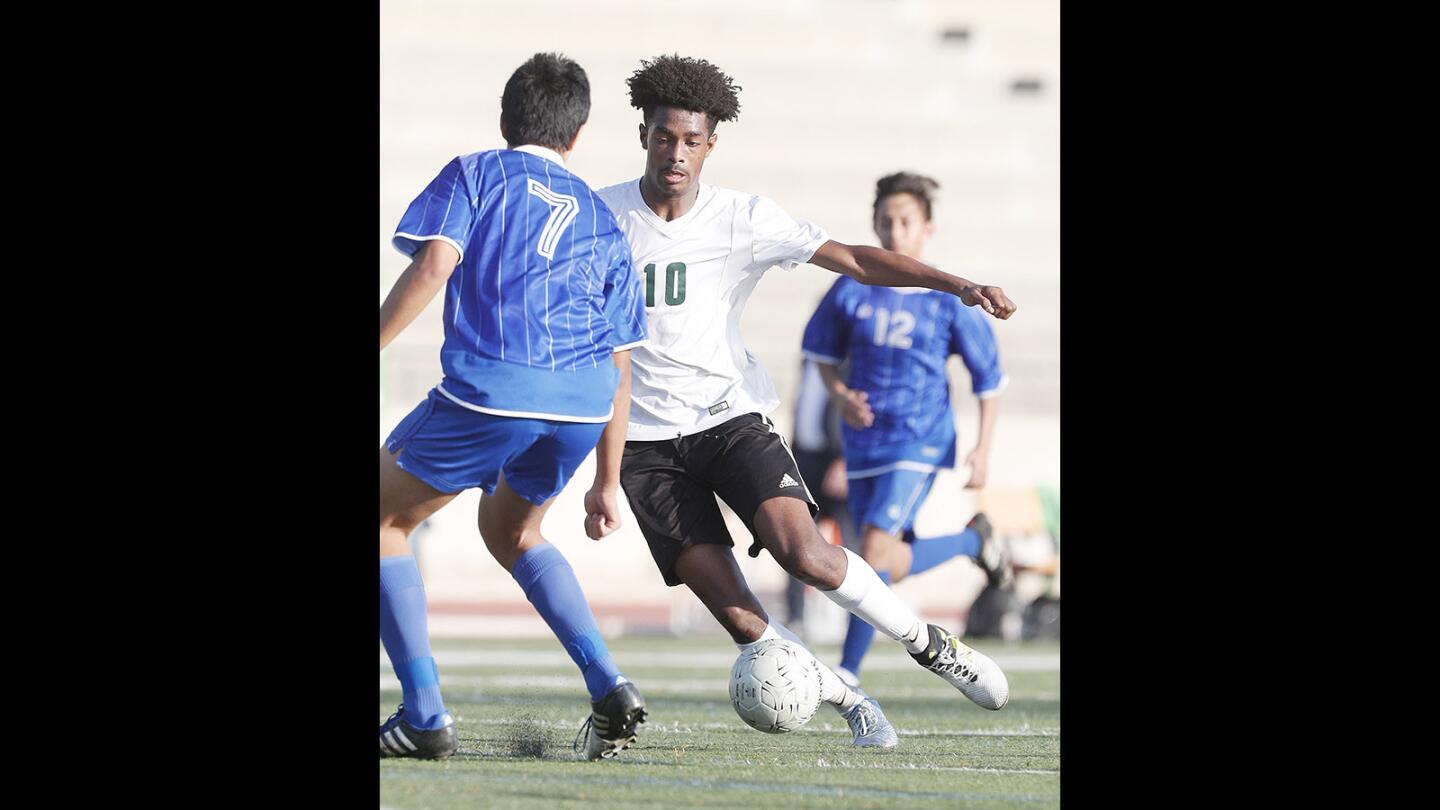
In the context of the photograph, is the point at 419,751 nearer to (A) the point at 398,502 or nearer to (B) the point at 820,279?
(A) the point at 398,502

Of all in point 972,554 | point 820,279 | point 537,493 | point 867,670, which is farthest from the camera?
point 820,279

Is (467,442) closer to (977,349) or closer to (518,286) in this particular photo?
(518,286)

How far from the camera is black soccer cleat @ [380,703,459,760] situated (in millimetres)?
4594

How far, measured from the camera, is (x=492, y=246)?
173 inches

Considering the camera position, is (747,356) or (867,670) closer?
(747,356)

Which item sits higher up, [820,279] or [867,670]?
[820,279]

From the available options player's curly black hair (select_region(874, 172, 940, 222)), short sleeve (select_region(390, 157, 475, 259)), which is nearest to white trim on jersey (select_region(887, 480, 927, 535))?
player's curly black hair (select_region(874, 172, 940, 222))

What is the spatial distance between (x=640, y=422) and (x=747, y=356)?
435 millimetres

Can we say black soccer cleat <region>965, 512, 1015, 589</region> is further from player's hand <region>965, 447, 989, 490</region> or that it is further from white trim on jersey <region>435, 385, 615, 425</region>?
white trim on jersey <region>435, 385, 615, 425</region>

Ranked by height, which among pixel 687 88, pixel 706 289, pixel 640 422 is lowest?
pixel 640 422

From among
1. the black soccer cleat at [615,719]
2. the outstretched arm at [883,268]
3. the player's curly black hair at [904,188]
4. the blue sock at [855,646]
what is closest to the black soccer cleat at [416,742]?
the black soccer cleat at [615,719]

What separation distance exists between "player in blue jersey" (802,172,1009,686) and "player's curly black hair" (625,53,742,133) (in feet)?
8.02

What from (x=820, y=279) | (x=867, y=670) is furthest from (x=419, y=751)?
(x=820, y=279)

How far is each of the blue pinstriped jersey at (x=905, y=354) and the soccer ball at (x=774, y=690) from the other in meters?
2.86
